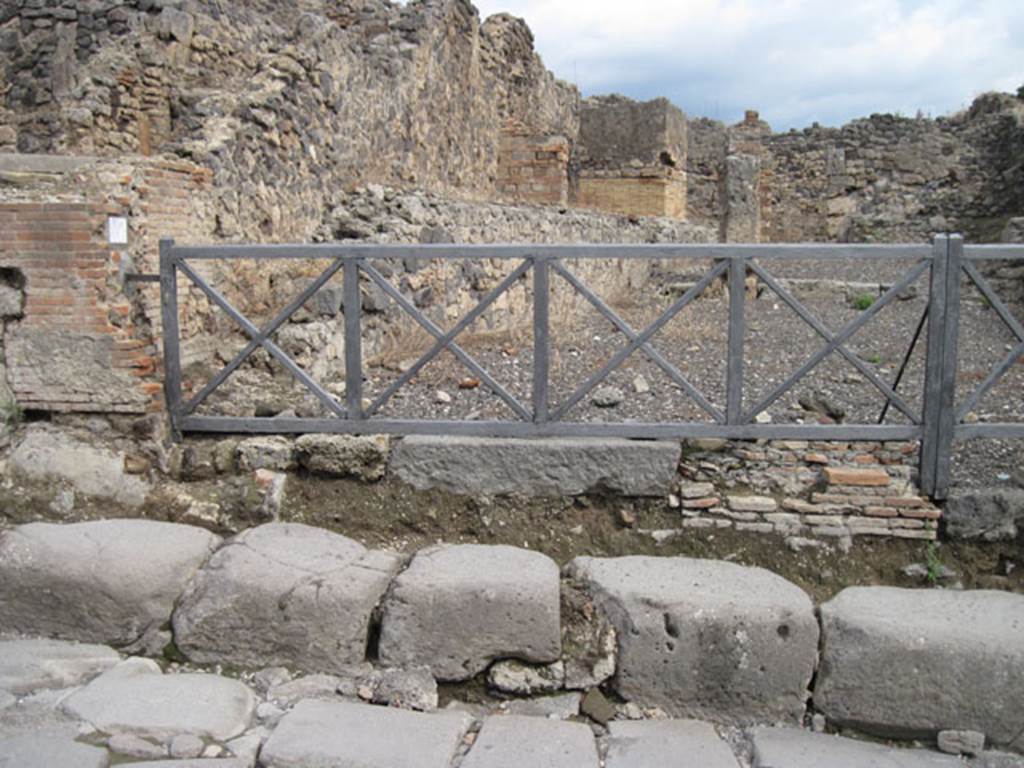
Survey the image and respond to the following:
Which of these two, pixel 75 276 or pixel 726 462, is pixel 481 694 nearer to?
pixel 726 462

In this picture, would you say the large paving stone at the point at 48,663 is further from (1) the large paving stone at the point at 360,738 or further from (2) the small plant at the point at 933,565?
(2) the small plant at the point at 933,565

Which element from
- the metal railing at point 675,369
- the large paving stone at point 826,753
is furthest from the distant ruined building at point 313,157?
the large paving stone at point 826,753

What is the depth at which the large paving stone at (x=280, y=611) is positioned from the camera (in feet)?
12.3

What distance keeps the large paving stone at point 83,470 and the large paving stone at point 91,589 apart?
518 mm

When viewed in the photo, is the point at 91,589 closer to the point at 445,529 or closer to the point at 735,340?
the point at 445,529

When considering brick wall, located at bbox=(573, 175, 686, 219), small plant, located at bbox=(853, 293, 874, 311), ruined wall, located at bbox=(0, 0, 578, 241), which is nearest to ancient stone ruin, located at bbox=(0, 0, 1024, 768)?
ruined wall, located at bbox=(0, 0, 578, 241)

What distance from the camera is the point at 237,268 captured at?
20.7ft

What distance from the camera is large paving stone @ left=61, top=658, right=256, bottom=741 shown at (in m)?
3.29

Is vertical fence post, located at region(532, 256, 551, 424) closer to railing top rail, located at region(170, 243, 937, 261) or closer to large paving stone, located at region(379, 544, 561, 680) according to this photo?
railing top rail, located at region(170, 243, 937, 261)

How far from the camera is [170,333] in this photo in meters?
4.65

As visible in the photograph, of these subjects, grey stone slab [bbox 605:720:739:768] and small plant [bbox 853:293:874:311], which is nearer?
grey stone slab [bbox 605:720:739:768]

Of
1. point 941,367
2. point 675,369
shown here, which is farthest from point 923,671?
point 675,369

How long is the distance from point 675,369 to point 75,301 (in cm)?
291

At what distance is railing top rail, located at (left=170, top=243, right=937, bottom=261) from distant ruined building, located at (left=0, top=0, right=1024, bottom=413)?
2.18ft
